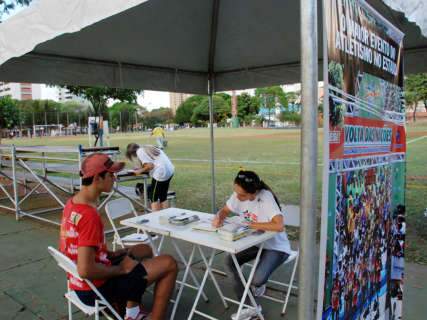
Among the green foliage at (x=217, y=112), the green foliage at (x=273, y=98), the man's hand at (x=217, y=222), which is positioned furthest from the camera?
the green foliage at (x=217, y=112)

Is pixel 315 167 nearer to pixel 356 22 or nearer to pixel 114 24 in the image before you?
pixel 356 22

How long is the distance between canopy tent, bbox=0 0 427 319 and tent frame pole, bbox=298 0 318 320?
3.44 feet

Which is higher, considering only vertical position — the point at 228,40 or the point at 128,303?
the point at 228,40

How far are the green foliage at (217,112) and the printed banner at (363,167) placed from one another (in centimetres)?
8890

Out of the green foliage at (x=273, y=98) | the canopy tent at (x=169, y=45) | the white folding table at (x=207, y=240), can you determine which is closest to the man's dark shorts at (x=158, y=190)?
the canopy tent at (x=169, y=45)

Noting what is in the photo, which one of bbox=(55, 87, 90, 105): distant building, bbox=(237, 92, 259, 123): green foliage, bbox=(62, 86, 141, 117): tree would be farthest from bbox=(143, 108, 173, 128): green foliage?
bbox=(62, 86, 141, 117): tree

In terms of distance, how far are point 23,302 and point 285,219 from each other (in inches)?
101

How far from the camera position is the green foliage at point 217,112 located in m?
95.2

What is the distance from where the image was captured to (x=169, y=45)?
5184 mm

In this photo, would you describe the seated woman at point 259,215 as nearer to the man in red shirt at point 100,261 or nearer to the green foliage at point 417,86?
the man in red shirt at point 100,261

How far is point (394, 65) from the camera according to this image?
2.28 m

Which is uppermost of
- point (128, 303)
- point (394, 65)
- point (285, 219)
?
point (394, 65)

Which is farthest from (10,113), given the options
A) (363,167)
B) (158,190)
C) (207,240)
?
(363,167)

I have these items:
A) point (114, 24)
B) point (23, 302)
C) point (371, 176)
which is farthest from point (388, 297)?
point (114, 24)
